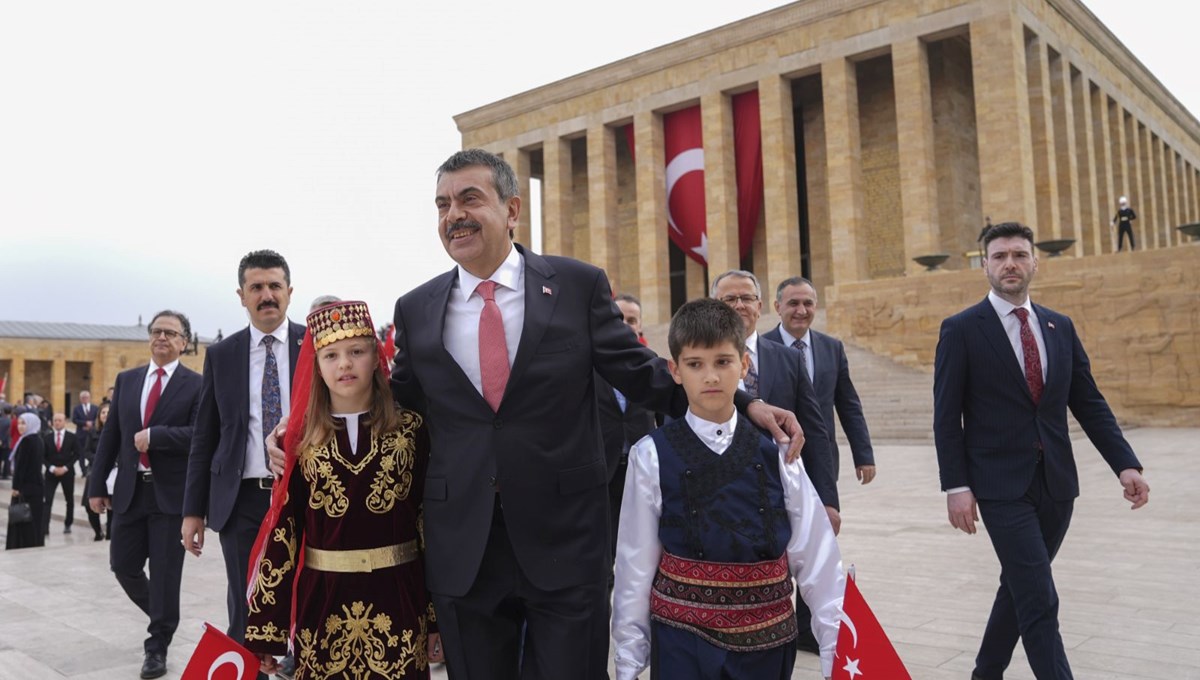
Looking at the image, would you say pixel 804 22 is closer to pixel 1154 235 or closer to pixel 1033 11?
pixel 1033 11

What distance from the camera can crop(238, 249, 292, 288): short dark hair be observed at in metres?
4.13

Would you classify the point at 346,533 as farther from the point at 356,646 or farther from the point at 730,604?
the point at 730,604

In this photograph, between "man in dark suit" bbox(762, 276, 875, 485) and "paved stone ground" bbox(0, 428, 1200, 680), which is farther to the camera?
"man in dark suit" bbox(762, 276, 875, 485)

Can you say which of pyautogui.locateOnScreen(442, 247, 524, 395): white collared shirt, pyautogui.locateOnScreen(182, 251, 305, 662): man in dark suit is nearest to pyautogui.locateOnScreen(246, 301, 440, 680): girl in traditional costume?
pyautogui.locateOnScreen(442, 247, 524, 395): white collared shirt

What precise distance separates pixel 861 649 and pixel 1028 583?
4.35 ft

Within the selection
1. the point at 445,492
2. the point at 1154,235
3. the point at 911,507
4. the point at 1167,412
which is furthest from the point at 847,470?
the point at 1154,235

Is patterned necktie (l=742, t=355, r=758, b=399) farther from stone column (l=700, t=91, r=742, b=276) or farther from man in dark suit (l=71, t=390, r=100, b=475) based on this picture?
stone column (l=700, t=91, r=742, b=276)

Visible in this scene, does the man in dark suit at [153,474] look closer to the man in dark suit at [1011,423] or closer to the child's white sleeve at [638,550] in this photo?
the child's white sleeve at [638,550]

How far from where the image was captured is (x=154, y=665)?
440 centimetres

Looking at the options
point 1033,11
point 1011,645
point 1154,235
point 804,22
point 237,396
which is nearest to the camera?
point 1011,645

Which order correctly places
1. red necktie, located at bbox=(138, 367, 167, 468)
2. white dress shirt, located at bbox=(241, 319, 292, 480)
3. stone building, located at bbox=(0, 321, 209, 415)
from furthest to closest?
stone building, located at bbox=(0, 321, 209, 415), red necktie, located at bbox=(138, 367, 167, 468), white dress shirt, located at bbox=(241, 319, 292, 480)

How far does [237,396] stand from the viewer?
403 cm

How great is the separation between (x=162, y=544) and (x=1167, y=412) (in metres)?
18.4

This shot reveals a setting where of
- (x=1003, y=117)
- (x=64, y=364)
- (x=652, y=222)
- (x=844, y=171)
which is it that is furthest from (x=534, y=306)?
(x=64, y=364)
